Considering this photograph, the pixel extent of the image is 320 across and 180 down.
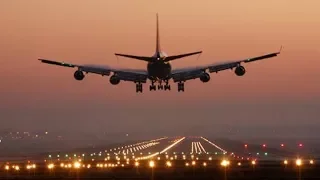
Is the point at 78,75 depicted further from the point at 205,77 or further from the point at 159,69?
the point at 205,77

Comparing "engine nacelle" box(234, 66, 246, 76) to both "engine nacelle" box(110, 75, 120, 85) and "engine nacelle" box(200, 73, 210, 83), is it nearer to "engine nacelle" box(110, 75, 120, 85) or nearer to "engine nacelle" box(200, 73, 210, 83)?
"engine nacelle" box(200, 73, 210, 83)

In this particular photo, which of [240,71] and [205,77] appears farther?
[205,77]

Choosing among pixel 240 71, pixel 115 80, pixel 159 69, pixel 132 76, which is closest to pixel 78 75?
pixel 115 80

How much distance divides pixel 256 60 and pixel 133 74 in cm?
1942

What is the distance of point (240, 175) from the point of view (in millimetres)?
93188

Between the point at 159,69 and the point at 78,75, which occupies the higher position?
the point at 159,69

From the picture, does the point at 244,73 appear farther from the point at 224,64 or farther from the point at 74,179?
the point at 74,179

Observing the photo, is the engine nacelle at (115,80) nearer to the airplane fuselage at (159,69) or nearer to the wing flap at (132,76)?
the wing flap at (132,76)

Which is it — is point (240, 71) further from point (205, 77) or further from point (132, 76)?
point (132, 76)

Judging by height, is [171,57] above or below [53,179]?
above

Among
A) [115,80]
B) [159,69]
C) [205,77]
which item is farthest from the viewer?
[115,80]

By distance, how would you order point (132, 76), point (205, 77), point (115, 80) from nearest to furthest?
point (205, 77)
point (115, 80)
point (132, 76)

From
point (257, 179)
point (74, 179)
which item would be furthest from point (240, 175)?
point (74, 179)

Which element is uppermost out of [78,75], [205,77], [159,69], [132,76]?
[132,76]
